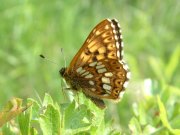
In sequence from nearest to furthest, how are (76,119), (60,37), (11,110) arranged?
(11,110) < (76,119) < (60,37)

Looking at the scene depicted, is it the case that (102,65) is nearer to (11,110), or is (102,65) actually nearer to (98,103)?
(98,103)

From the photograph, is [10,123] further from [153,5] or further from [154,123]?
[153,5]

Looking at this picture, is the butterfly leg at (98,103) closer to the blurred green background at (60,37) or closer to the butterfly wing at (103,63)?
the butterfly wing at (103,63)

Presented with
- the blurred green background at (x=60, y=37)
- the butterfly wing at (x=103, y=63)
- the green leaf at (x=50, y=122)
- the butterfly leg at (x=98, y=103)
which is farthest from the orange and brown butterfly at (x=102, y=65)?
the blurred green background at (x=60, y=37)

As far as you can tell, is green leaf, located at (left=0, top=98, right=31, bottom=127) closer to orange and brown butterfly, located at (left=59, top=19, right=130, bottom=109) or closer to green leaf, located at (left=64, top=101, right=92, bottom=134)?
green leaf, located at (left=64, top=101, right=92, bottom=134)

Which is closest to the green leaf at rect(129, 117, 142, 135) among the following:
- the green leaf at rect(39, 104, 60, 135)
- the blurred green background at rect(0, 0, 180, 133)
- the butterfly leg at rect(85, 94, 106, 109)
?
the butterfly leg at rect(85, 94, 106, 109)

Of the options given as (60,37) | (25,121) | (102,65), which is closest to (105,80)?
(102,65)
